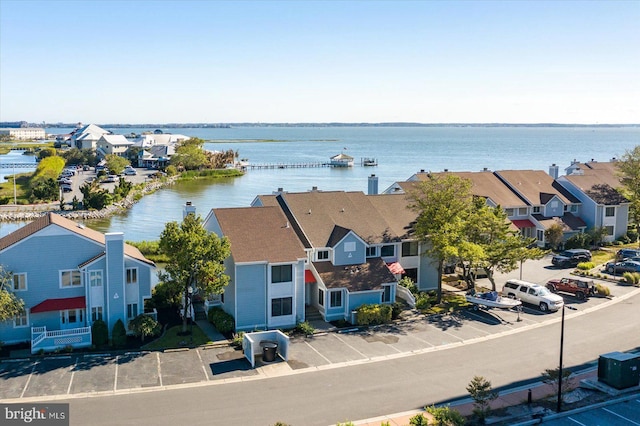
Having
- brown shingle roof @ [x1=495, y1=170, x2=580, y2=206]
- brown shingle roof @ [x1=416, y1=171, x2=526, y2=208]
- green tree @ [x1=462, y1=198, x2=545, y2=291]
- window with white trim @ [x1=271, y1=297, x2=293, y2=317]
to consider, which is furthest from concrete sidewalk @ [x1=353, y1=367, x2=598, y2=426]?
brown shingle roof @ [x1=495, y1=170, x2=580, y2=206]

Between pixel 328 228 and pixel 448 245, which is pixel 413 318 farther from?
pixel 328 228

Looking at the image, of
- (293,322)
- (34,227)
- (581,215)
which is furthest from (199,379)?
(581,215)

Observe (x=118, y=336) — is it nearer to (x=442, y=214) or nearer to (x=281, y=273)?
(x=281, y=273)

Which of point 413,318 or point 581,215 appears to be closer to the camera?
point 413,318

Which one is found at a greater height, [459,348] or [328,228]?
[328,228]

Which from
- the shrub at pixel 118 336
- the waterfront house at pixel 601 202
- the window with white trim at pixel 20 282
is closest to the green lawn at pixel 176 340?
the shrub at pixel 118 336

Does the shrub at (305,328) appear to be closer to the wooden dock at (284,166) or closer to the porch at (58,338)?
the porch at (58,338)

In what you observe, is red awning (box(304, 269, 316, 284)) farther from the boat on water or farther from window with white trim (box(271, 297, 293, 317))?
the boat on water
